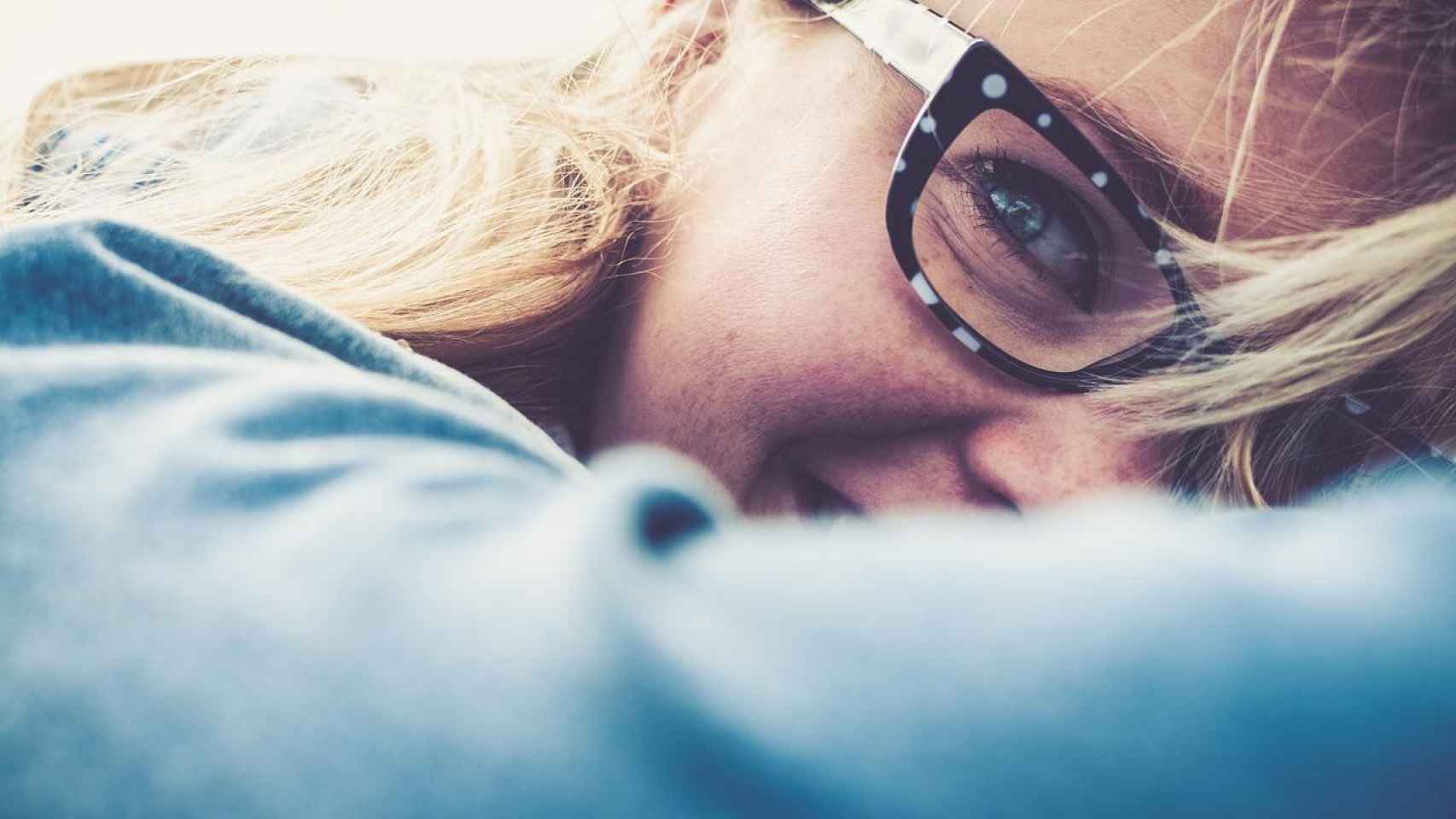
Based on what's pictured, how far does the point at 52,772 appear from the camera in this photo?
26 cm

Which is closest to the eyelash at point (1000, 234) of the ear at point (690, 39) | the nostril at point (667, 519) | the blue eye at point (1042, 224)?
the blue eye at point (1042, 224)

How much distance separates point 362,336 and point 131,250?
0.12 metres

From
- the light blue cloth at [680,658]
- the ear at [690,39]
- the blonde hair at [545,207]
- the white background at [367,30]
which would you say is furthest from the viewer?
the white background at [367,30]

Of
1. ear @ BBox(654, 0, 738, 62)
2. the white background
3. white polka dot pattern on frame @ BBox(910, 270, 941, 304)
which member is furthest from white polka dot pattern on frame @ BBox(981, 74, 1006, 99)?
the white background

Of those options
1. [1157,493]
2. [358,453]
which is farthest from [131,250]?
[1157,493]

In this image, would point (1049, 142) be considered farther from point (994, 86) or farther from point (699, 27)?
point (699, 27)

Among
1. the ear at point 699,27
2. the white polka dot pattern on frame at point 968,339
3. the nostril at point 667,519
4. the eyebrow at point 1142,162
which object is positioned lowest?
the white polka dot pattern on frame at point 968,339

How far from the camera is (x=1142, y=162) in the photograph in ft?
2.10

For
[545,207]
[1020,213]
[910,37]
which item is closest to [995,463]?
[1020,213]

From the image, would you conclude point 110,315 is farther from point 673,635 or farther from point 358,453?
point 673,635

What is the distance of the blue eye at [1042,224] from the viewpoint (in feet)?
2.23

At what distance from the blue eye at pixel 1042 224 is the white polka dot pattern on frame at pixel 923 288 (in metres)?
0.08

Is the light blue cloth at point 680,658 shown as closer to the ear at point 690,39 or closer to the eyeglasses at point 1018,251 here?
the eyeglasses at point 1018,251

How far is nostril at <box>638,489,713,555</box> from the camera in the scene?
28 centimetres
